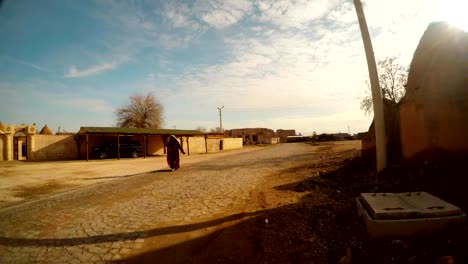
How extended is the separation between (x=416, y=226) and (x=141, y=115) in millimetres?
51227

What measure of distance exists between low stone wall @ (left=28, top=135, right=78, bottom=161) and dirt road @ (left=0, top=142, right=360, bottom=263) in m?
19.7

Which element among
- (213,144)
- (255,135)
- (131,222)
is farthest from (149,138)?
(255,135)

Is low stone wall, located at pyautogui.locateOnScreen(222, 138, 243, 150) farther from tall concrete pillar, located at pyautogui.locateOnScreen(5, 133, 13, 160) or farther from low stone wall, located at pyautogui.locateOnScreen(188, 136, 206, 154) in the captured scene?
tall concrete pillar, located at pyautogui.locateOnScreen(5, 133, 13, 160)

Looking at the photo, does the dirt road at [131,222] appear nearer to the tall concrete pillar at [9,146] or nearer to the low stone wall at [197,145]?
the tall concrete pillar at [9,146]

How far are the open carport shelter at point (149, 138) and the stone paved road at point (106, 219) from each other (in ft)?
55.1

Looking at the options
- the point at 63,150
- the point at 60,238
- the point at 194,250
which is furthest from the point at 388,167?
the point at 63,150

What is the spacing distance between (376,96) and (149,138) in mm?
28759

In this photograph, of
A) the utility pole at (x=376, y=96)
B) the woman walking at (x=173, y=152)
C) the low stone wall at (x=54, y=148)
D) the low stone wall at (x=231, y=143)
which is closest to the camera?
the utility pole at (x=376, y=96)

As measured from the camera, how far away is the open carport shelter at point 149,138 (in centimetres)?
2469

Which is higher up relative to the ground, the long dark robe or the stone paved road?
the long dark robe

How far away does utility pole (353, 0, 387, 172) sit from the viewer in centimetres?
713

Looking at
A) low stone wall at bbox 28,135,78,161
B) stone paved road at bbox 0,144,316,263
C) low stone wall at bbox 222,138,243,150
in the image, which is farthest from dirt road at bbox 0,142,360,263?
low stone wall at bbox 222,138,243,150

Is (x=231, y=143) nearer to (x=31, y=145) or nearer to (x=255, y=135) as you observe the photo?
(x=255, y=135)

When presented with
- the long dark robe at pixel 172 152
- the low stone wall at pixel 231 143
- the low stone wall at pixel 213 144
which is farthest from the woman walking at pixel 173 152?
the low stone wall at pixel 231 143
